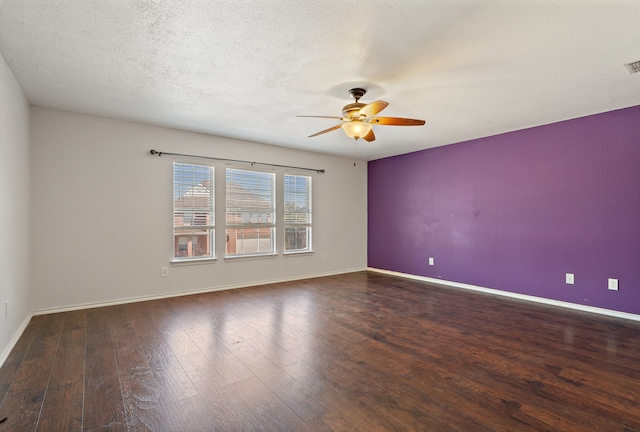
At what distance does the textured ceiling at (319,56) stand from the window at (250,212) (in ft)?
4.55

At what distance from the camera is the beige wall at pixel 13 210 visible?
257 centimetres

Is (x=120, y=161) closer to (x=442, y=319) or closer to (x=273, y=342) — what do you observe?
(x=273, y=342)

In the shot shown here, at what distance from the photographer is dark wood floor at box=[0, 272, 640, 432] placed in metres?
1.79

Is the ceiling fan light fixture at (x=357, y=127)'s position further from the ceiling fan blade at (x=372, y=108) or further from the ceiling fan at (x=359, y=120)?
the ceiling fan blade at (x=372, y=108)

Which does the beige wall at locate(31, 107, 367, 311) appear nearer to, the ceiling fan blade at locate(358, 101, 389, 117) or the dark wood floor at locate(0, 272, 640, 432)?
the dark wood floor at locate(0, 272, 640, 432)

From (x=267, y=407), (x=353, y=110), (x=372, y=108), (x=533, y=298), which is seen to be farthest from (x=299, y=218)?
(x=267, y=407)

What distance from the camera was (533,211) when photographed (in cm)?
448

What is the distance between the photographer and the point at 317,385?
214cm

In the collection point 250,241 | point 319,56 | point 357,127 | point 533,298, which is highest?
point 319,56

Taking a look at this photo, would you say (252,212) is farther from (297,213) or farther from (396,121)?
(396,121)

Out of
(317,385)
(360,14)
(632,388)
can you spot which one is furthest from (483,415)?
(360,14)

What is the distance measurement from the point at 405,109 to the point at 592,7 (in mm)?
1911

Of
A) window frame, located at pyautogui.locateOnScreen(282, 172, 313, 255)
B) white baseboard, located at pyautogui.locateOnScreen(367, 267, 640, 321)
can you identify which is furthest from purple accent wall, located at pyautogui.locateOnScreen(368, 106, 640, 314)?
window frame, located at pyautogui.locateOnScreen(282, 172, 313, 255)

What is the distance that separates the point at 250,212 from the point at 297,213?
97cm
